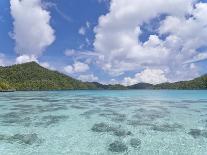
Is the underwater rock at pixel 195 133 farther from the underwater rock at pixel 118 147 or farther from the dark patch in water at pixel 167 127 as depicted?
the underwater rock at pixel 118 147

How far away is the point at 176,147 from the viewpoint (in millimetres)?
12859

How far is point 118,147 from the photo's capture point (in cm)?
1270

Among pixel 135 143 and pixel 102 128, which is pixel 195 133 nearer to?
pixel 135 143

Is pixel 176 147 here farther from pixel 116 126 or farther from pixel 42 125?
pixel 42 125

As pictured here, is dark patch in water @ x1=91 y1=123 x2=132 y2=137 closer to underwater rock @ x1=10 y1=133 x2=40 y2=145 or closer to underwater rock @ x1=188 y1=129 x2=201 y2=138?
underwater rock @ x1=188 y1=129 x2=201 y2=138

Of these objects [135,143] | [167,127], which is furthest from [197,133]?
[135,143]

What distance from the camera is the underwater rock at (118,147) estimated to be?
12.3 m

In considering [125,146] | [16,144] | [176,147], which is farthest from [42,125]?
[176,147]

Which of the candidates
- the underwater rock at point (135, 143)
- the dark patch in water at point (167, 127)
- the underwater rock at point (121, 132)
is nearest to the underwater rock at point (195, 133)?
the dark patch in water at point (167, 127)

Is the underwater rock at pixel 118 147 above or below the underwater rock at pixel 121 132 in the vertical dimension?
below

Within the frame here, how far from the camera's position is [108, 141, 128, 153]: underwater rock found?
40.4 ft

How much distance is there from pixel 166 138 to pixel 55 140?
247 inches

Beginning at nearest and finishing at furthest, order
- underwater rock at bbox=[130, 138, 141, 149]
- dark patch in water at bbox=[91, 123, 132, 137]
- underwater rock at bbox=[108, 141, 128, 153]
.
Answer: underwater rock at bbox=[108, 141, 128, 153], underwater rock at bbox=[130, 138, 141, 149], dark patch in water at bbox=[91, 123, 132, 137]

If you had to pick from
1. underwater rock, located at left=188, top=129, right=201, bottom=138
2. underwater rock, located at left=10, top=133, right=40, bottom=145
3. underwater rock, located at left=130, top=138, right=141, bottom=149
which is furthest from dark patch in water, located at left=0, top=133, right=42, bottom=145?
underwater rock, located at left=188, top=129, right=201, bottom=138
